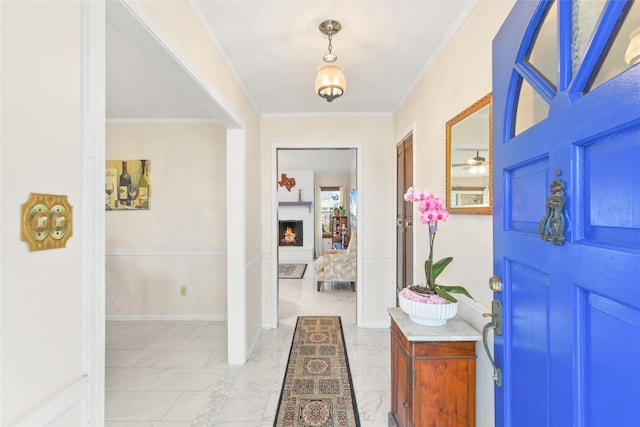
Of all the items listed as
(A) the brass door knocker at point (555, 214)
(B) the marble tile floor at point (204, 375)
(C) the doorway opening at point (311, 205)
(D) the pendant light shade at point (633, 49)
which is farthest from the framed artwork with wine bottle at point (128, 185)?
(D) the pendant light shade at point (633, 49)

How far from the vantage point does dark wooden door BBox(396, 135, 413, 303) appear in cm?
302

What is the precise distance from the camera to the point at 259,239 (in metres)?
3.54

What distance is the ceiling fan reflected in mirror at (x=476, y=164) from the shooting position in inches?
61.8

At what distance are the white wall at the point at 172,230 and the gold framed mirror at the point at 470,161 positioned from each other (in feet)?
9.42

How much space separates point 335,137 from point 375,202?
936 mm

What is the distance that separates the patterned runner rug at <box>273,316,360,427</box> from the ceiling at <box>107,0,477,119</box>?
7.44 ft

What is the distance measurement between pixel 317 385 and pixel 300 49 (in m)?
2.57

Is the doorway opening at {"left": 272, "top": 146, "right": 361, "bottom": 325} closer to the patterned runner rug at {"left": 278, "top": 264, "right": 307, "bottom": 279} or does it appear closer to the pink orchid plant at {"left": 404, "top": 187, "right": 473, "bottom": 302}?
the patterned runner rug at {"left": 278, "top": 264, "right": 307, "bottom": 279}
